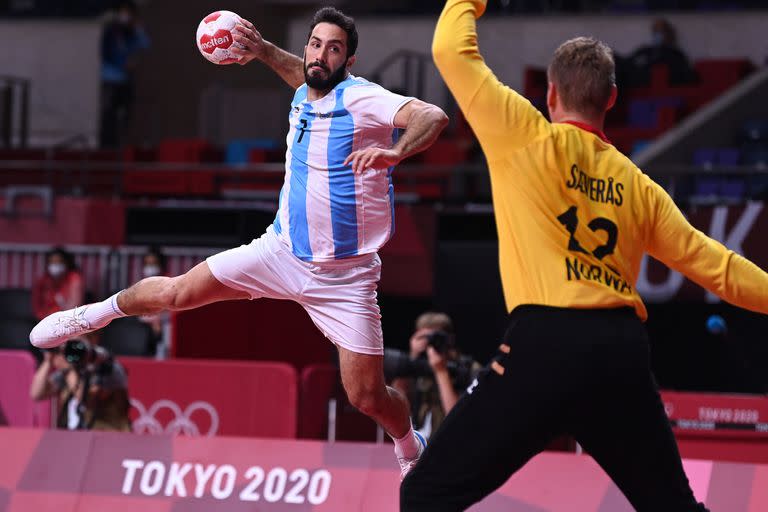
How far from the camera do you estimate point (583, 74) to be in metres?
4.14

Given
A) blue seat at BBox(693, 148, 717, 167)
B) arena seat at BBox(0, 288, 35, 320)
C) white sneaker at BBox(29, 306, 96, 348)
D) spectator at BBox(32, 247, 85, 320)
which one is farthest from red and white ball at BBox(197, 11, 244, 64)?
blue seat at BBox(693, 148, 717, 167)

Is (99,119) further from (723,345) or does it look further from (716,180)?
(723,345)

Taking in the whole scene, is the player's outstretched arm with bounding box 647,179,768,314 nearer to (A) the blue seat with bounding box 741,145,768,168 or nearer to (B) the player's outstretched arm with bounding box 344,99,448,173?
(B) the player's outstretched arm with bounding box 344,99,448,173

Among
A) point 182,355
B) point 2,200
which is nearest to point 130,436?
point 182,355

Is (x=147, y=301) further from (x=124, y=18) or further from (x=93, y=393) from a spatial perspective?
(x=124, y=18)

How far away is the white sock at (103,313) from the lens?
6098 millimetres

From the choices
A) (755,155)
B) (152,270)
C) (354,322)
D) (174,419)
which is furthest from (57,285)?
(755,155)

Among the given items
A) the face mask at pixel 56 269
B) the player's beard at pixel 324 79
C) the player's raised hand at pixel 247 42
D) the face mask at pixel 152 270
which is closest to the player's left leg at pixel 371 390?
the player's beard at pixel 324 79

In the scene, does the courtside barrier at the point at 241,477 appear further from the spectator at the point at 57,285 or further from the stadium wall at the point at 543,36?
the stadium wall at the point at 543,36

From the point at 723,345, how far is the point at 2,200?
292 inches

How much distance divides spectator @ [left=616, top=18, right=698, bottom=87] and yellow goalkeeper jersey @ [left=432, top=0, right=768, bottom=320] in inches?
479

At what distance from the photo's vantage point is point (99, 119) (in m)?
19.6

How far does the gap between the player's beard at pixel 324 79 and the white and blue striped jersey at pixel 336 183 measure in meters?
0.03

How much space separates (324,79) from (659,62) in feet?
36.5
